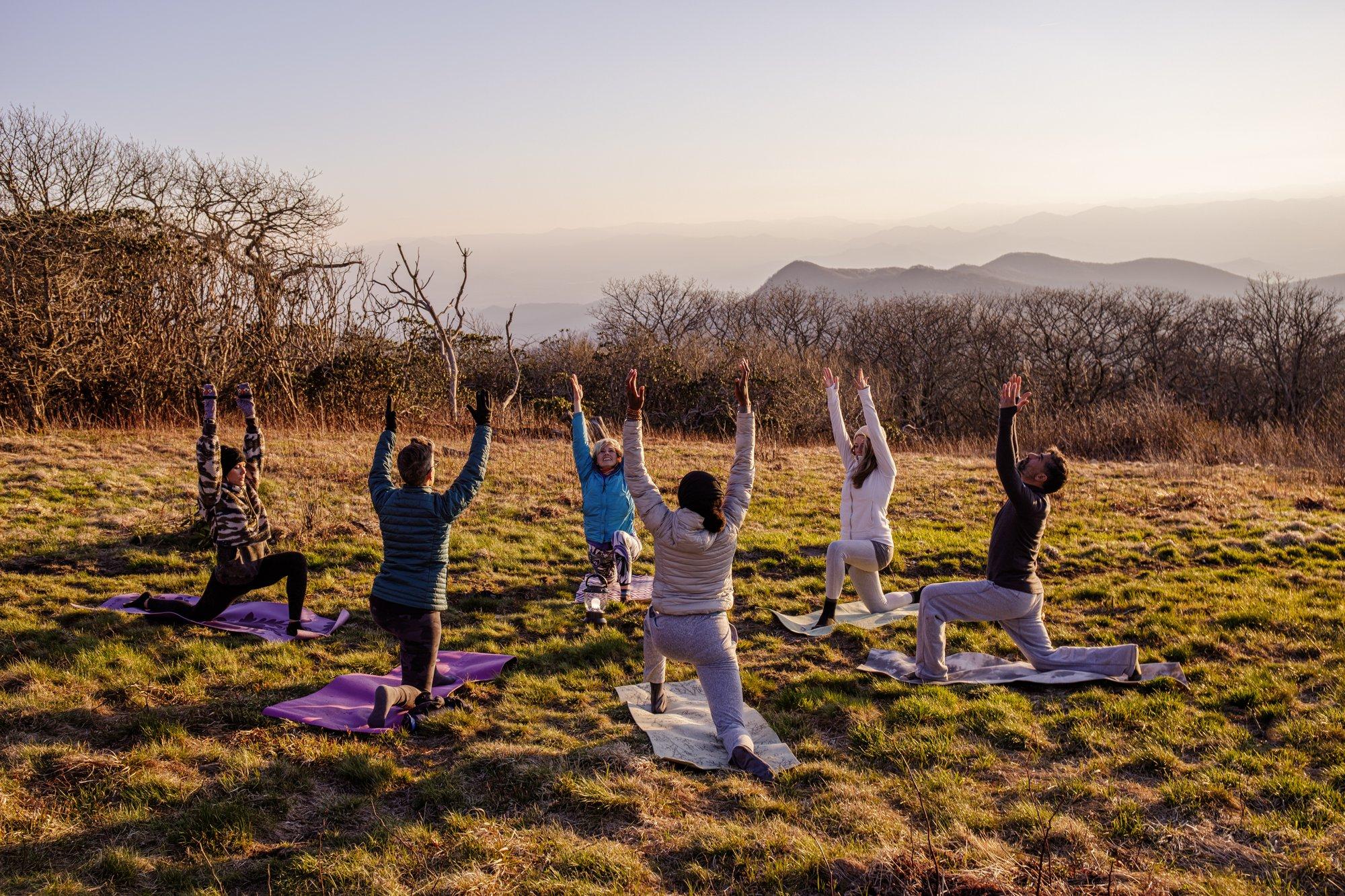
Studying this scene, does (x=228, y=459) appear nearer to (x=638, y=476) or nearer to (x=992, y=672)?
(x=638, y=476)

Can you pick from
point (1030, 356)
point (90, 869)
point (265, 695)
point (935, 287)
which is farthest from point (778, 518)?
point (935, 287)

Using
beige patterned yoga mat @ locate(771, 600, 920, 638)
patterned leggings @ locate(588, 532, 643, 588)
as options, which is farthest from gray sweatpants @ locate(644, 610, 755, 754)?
patterned leggings @ locate(588, 532, 643, 588)

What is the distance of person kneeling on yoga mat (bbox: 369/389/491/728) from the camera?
5195 millimetres

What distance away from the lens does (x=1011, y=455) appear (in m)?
5.38

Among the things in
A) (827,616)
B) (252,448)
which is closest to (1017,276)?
(827,616)

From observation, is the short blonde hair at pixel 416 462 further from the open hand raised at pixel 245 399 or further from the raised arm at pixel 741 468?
the open hand raised at pixel 245 399

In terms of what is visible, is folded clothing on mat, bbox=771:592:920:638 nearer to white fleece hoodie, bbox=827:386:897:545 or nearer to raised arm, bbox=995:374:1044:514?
white fleece hoodie, bbox=827:386:897:545

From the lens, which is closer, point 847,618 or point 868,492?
point 868,492

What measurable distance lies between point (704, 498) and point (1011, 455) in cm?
224

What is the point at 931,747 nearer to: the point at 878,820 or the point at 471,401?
the point at 878,820

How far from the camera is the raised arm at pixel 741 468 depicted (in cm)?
480

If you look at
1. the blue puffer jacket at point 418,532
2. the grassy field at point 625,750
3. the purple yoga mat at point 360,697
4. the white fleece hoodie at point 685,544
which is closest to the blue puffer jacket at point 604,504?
the grassy field at point 625,750

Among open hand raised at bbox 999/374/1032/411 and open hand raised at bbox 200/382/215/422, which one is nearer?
open hand raised at bbox 999/374/1032/411

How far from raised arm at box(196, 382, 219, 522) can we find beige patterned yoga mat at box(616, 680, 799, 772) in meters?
3.57
